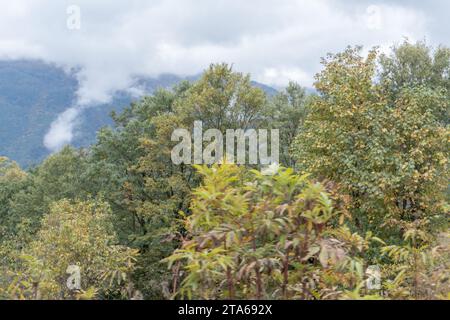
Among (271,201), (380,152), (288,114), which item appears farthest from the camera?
(288,114)

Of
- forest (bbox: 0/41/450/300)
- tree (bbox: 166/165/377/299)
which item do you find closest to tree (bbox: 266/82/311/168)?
forest (bbox: 0/41/450/300)

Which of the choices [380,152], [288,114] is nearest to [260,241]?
[380,152]

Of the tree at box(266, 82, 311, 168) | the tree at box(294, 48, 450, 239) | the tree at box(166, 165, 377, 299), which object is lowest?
the tree at box(166, 165, 377, 299)

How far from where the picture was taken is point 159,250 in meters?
32.0

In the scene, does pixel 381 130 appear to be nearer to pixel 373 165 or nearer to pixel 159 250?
pixel 373 165

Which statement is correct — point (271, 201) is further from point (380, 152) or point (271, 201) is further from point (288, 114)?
point (288, 114)

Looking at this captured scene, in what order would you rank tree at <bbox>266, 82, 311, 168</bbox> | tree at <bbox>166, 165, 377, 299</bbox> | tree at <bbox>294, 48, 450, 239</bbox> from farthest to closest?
tree at <bbox>266, 82, 311, 168</bbox> < tree at <bbox>294, 48, 450, 239</bbox> < tree at <bbox>166, 165, 377, 299</bbox>

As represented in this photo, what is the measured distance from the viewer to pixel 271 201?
11.3ft

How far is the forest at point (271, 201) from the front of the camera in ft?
11.1

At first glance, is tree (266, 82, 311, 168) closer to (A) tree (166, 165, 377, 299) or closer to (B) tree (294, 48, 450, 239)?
(B) tree (294, 48, 450, 239)

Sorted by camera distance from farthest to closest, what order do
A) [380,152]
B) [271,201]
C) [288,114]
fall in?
[288,114]
[380,152]
[271,201]

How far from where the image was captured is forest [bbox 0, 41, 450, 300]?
339cm

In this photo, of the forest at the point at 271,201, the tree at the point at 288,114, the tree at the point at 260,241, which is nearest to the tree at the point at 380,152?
the forest at the point at 271,201
